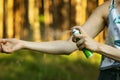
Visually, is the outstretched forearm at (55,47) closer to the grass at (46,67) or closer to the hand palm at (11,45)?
the hand palm at (11,45)

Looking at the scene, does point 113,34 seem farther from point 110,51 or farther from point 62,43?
Result: point 62,43

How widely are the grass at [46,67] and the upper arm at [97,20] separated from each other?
10.2 ft

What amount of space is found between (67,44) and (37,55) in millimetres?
3643

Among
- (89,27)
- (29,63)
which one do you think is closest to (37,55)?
(29,63)

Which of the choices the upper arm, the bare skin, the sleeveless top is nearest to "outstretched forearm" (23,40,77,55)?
the bare skin

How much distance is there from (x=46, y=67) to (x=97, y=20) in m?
3.43

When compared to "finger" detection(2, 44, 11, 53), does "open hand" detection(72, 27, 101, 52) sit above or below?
above

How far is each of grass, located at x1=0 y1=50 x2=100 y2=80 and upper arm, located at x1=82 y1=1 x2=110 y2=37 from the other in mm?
3107

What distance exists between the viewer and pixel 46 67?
6.50m

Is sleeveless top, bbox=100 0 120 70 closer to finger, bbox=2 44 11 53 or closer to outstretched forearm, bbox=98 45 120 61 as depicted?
outstretched forearm, bbox=98 45 120 61

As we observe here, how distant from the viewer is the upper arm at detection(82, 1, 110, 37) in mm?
3067

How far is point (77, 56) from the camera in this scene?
6785mm

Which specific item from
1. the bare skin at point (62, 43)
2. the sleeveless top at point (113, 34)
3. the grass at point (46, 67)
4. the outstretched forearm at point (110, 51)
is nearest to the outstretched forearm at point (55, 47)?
the bare skin at point (62, 43)

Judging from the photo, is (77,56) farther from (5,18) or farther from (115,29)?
(115,29)
